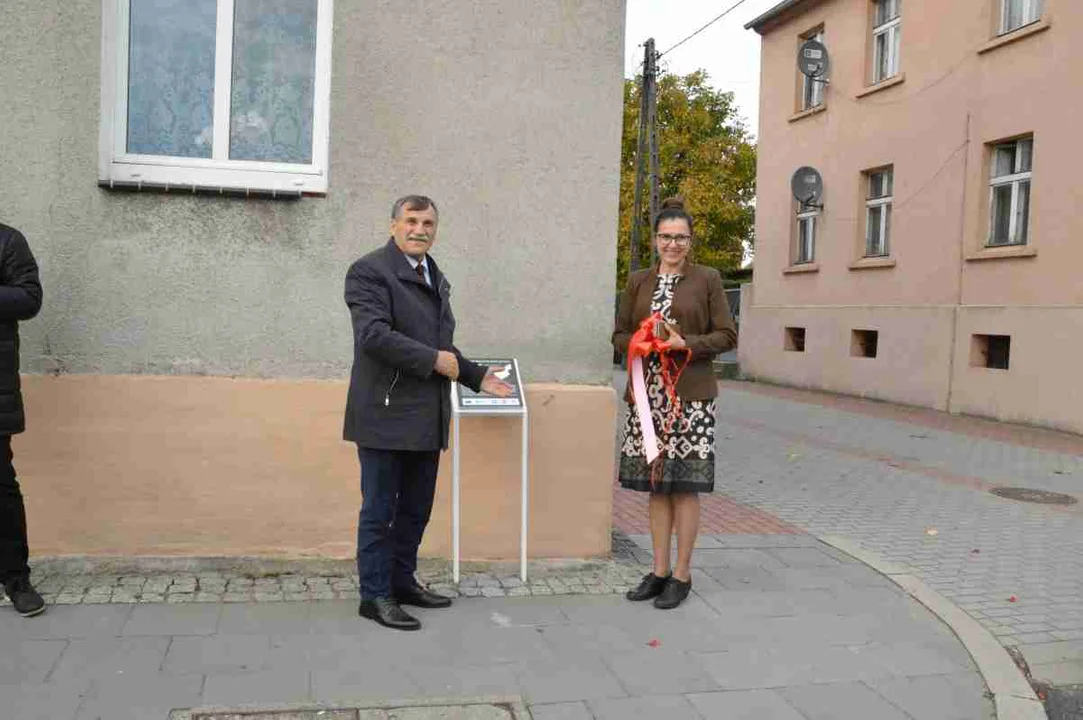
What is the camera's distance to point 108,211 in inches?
201

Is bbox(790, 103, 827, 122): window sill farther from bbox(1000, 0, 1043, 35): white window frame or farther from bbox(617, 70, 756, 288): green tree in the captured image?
bbox(617, 70, 756, 288): green tree

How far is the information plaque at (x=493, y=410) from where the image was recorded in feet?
16.8

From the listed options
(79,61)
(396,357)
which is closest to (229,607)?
(396,357)

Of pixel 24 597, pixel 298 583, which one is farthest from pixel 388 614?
pixel 24 597

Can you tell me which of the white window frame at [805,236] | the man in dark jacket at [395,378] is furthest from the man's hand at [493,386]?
the white window frame at [805,236]

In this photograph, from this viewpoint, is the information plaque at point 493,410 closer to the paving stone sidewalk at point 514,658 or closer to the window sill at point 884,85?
the paving stone sidewalk at point 514,658

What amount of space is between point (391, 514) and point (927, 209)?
14.2m

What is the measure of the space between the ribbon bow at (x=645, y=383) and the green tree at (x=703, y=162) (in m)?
33.0

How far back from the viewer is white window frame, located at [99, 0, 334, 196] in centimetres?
516

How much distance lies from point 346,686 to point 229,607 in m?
1.14

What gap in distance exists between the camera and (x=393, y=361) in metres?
4.37

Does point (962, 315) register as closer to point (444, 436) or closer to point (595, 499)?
point (595, 499)

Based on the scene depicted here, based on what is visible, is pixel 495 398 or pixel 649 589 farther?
pixel 495 398

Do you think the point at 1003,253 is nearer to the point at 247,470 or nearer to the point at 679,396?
the point at 679,396
